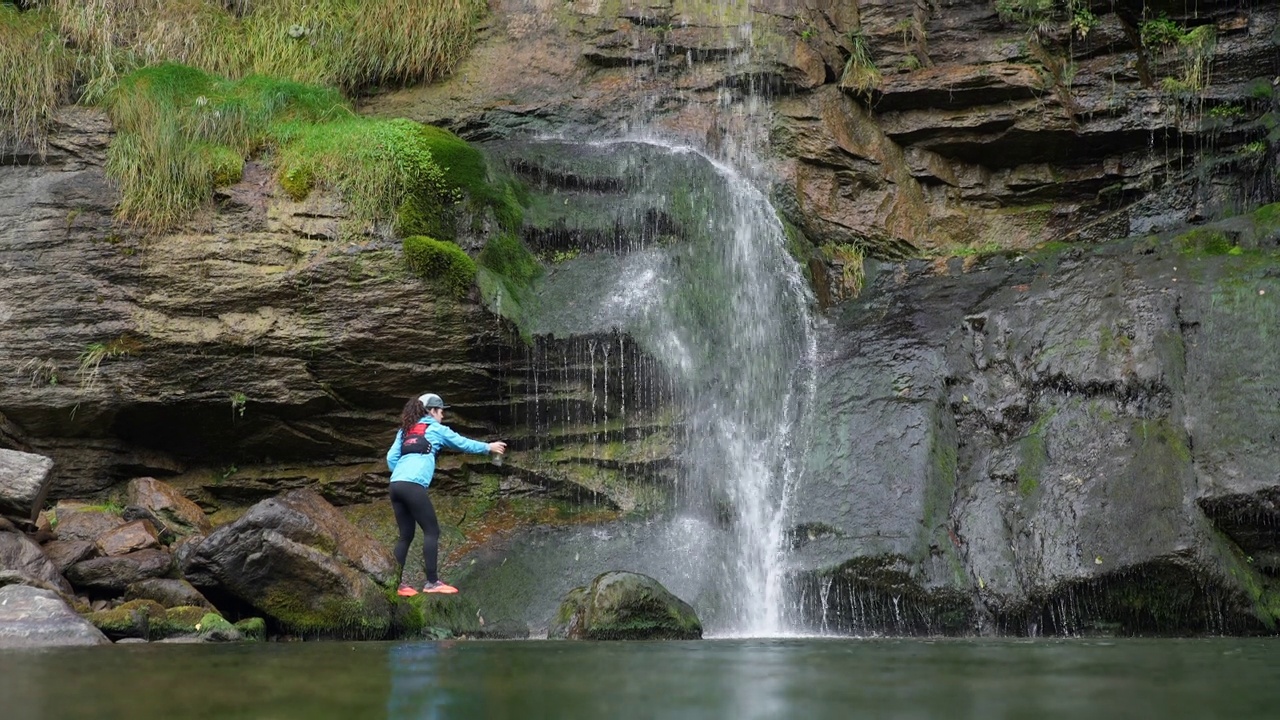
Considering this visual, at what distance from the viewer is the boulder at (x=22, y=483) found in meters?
8.84

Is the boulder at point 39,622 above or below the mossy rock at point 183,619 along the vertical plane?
above

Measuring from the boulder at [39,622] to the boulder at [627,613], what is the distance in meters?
3.15

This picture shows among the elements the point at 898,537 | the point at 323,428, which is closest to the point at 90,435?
the point at 323,428

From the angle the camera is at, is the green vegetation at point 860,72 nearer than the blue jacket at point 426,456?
No

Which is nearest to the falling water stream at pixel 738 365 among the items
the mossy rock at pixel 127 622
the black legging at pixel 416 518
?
the black legging at pixel 416 518

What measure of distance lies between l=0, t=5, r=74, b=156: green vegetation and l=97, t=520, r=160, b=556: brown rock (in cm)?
461

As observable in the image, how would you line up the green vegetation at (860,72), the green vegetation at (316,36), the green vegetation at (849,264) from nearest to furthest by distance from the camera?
the green vegetation at (849,264)
the green vegetation at (860,72)
the green vegetation at (316,36)

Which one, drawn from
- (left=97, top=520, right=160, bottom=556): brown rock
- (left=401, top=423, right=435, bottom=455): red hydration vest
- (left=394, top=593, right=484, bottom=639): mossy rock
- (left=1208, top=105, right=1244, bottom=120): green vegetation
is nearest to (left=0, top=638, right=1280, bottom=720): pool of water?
(left=394, top=593, right=484, bottom=639): mossy rock

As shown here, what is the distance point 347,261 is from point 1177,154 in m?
9.17

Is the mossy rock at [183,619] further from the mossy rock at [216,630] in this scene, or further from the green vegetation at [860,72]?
the green vegetation at [860,72]

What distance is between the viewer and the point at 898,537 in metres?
9.02

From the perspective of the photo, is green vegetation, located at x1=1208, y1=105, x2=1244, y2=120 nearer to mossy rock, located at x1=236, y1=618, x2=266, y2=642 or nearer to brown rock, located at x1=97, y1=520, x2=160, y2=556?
mossy rock, located at x1=236, y1=618, x2=266, y2=642

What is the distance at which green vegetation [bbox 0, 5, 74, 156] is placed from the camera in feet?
38.0

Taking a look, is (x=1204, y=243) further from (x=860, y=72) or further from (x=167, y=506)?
(x=167, y=506)
